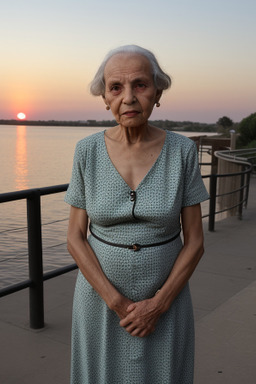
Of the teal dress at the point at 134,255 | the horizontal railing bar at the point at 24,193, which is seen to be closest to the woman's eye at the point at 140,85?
the teal dress at the point at 134,255

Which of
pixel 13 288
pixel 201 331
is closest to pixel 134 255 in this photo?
pixel 13 288

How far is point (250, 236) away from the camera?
7.27 meters

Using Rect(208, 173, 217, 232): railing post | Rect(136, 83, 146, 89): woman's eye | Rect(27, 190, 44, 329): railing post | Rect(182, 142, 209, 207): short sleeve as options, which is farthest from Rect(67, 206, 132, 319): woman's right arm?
Rect(208, 173, 217, 232): railing post

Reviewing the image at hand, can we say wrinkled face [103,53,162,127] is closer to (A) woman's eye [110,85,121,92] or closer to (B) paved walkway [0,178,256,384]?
(A) woman's eye [110,85,121,92]

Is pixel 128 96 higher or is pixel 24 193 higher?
pixel 128 96

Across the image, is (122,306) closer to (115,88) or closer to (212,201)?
(115,88)

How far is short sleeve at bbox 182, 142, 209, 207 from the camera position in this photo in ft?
5.78

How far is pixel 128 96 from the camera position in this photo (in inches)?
67.0

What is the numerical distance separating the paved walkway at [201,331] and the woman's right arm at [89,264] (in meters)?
1.46

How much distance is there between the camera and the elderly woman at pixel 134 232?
1.71 metres

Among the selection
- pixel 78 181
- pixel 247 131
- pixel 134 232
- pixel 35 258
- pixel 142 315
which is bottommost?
pixel 35 258

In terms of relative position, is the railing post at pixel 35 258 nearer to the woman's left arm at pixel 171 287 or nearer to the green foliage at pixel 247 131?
the woman's left arm at pixel 171 287

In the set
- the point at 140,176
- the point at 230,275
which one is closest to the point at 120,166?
the point at 140,176

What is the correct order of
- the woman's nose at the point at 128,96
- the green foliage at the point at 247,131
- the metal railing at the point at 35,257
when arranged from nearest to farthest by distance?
the woman's nose at the point at 128,96
the metal railing at the point at 35,257
the green foliage at the point at 247,131
